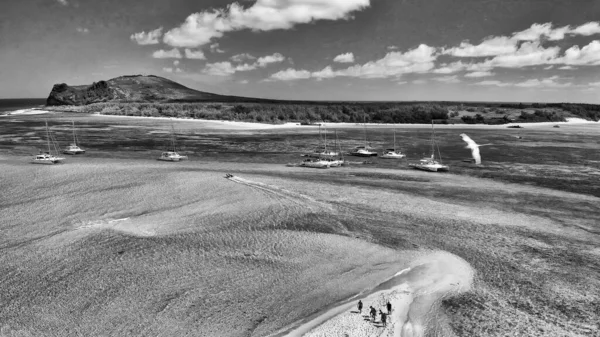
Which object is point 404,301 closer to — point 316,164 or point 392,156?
point 316,164

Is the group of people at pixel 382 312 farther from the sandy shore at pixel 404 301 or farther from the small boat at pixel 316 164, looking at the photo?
the small boat at pixel 316 164

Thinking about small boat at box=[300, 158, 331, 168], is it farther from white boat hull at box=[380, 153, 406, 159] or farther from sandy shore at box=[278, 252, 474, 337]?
sandy shore at box=[278, 252, 474, 337]

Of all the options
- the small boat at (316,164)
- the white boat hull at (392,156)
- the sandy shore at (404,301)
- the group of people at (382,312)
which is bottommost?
the sandy shore at (404,301)

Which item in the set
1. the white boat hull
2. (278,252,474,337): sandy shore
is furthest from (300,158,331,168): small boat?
(278,252,474,337): sandy shore

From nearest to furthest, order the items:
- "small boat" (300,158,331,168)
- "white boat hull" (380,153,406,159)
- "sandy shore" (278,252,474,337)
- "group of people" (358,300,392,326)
→ "sandy shore" (278,252,474,337) → "group of people" (358,300,392,326) → "small boat" (300,158,331,168) → "white boat hull" (380,153,406,159)

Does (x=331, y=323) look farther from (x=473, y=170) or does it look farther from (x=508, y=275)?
(x=473, y=170)

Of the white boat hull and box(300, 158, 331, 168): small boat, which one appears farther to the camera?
the white boat hull

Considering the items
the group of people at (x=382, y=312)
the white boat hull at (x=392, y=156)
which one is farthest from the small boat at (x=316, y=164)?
the group of people at (x=382, y=312)

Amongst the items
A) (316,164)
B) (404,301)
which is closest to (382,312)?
(404,301)

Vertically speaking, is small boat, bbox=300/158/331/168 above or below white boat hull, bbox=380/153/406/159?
above

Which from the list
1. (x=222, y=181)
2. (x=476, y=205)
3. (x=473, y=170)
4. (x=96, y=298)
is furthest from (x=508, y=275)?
(x=473, y=170)

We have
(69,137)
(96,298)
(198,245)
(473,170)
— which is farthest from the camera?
(69,137)
